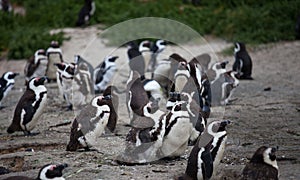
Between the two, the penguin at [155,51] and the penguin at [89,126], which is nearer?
the penguin at [89,126]

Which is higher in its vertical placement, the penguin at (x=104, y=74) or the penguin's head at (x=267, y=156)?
the penguin at (x=104, y=74)

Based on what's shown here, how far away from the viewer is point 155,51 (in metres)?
14.3

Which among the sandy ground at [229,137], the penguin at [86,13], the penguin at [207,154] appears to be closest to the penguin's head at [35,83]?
the sandy ground at [229,137]

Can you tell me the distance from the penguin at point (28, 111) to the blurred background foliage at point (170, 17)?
643 cm

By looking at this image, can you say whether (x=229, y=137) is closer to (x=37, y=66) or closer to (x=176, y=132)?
(x=176, y=132)

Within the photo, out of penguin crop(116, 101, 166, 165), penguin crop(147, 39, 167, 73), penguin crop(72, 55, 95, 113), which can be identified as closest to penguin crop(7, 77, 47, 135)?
penguin crop(72, 55, 95, 113)

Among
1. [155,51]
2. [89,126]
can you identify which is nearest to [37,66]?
[155,51]

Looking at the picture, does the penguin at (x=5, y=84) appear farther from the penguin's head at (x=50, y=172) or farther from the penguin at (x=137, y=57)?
the penguin's head at (x=50, y=172)

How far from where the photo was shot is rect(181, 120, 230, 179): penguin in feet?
21.2

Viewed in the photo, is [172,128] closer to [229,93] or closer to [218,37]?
[229,93]

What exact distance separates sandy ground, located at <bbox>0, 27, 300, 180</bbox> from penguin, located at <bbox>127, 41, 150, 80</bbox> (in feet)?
1.41

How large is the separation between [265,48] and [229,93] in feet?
15.9

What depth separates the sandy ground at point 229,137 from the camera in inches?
276

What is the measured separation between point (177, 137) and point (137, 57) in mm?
6079
